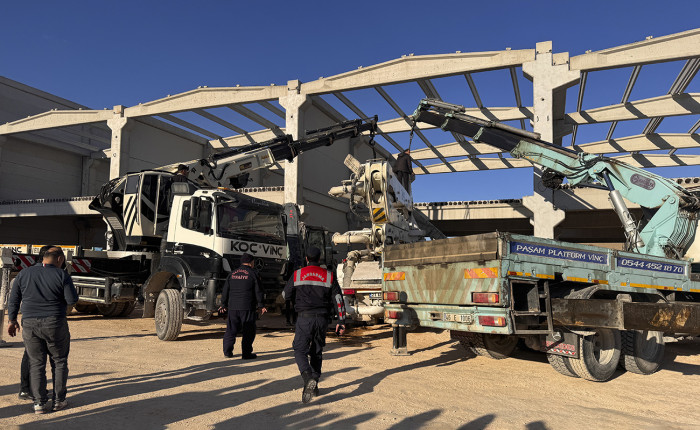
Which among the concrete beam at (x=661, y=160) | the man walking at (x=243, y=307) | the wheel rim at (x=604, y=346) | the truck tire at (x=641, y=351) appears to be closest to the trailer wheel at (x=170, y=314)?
the man walking at (x=243, y=307)

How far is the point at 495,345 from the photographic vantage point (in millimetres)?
7629

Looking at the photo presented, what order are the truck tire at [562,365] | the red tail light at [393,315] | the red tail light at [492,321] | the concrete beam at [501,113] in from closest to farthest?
the red tail light at [492,321], the truck tire at [562,365], the red tail light at [393,315], the concrete beam at [501,113]

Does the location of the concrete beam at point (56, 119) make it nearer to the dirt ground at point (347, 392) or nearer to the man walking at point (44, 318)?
the dirt ground at point (347, 392)

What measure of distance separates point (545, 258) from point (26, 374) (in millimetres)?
5872

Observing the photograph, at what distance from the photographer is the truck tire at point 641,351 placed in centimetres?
661

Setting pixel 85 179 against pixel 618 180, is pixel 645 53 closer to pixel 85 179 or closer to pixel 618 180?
pixel 618 180

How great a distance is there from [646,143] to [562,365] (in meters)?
21.8

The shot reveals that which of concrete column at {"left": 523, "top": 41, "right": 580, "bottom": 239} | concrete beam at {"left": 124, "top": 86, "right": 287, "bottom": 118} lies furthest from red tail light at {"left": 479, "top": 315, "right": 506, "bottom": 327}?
concrete beam at {"left": 124, "top": 86, "right": 287, "bottom": 118}

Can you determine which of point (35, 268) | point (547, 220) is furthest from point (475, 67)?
point (35, 268)

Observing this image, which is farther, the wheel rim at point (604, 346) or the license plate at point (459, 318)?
the wheel rim at point (604, 346)

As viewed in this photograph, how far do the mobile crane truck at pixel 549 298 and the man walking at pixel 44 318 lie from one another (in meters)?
4.29

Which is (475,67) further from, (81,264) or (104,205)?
(81,264)

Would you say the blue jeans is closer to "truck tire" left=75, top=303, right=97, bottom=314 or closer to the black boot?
the black boot

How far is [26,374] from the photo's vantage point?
15.6 ft
